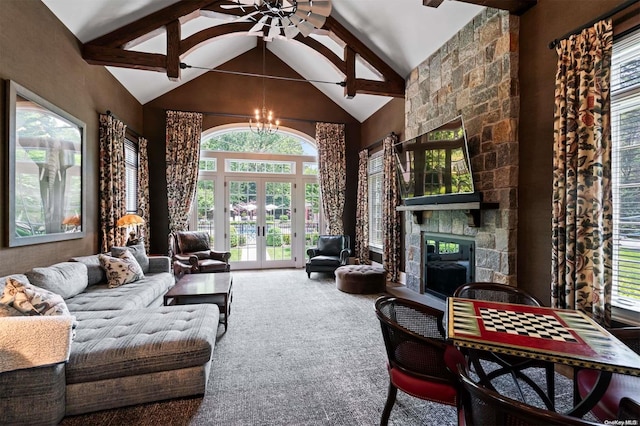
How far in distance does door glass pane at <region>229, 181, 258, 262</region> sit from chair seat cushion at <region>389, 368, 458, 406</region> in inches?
221

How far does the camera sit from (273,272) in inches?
257

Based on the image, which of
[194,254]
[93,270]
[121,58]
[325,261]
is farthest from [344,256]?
[121,58]

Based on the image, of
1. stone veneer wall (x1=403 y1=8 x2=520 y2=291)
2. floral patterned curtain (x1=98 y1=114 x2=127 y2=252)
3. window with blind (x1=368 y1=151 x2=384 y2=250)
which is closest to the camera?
stone veneer wall (x1=403 y1=8 x2=520 y2=291)

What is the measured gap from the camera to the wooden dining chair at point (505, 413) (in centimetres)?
82

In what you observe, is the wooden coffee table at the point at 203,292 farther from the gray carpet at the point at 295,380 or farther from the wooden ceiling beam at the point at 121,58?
the wooden ceiling beam at the point at 121,58

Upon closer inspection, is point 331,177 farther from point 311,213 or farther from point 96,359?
point 96,359

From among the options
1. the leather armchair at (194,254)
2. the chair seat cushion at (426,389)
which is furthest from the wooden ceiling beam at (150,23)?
the chair seat cushion at (426,389)

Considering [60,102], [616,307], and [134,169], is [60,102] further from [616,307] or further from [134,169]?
[616,307]

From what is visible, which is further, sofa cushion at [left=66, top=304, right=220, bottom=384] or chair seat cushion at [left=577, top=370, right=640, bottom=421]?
sofa cushion at [left=66, top=304, right=220, bottom=384]

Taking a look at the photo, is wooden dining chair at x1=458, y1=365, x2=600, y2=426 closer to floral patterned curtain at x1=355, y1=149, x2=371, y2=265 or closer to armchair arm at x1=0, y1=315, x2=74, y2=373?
armchair arm at x1=0, y1=315, x2=74, y2=373

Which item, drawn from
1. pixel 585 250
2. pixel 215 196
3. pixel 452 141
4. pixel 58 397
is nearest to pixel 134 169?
pixel 215 196

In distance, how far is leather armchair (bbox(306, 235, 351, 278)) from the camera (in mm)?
5859

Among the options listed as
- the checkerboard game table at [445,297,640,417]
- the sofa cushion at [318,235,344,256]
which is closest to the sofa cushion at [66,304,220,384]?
the checkerboard game table at [445,297,640,417]

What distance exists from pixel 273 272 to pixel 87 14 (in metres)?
5.08
